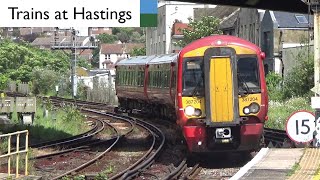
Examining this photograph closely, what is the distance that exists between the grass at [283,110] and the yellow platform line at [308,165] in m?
10.5

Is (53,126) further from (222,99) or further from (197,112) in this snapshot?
(222,99)

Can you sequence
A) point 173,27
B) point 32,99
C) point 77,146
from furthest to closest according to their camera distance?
1. point 173,27
2. point 32,99
3. point 77,146

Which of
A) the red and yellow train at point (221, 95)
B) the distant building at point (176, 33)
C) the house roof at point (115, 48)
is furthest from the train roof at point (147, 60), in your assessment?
the house roof at point (115, 48)

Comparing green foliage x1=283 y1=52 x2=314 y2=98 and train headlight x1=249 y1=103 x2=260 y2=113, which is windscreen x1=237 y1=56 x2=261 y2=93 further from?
green foliage x1=283 y1=52 x2=314 y2=98

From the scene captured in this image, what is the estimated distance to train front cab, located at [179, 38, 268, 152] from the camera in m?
16.3

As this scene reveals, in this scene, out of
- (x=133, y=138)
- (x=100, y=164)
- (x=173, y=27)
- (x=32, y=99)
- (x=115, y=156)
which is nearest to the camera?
(x=100, y=164)

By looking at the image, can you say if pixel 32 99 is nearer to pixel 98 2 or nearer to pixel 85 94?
pixel 98 2

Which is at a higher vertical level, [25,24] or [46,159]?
[25,24]

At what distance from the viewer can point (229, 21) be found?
203 feet

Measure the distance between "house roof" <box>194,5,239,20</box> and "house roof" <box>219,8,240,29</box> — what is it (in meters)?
1.54

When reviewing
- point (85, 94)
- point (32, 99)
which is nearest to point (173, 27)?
point (85, 94)

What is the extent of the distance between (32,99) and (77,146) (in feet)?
20.8

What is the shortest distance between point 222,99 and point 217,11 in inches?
2161

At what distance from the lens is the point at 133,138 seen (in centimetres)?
2453
